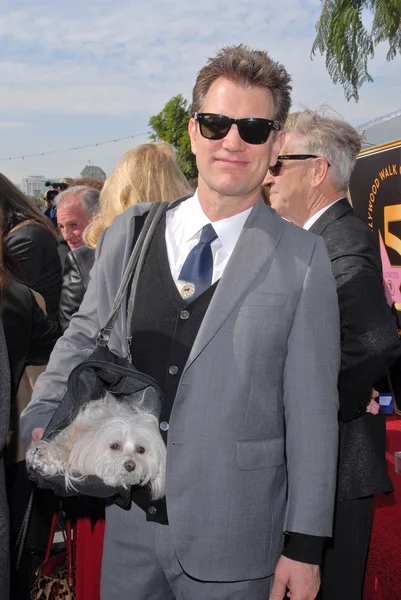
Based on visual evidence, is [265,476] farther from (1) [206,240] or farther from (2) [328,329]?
(1) [206,240]

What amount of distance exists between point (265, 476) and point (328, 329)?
470 millimetres

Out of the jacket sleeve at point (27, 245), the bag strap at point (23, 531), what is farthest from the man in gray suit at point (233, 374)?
the jacket sleeve at point (27, 245)

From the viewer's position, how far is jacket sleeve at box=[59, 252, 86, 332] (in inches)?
126

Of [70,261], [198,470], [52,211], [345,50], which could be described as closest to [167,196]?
[70,261]

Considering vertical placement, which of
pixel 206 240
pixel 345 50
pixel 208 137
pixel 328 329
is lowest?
pixel 328 329

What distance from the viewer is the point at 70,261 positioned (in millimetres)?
3258

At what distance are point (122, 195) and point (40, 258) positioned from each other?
106 cm

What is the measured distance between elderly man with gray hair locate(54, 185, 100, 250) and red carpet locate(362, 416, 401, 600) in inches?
116

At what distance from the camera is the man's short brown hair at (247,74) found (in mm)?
1907

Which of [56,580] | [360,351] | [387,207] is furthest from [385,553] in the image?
[387,207]

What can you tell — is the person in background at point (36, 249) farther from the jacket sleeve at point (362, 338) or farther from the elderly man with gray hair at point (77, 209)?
the jacket sleeve at point (362, 338)

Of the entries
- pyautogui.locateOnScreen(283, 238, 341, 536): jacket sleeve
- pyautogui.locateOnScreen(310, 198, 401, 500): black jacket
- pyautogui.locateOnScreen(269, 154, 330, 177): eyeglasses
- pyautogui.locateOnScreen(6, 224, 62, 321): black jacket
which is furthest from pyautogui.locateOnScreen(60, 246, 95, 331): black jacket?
pyautogui.locateOnScreen(283, 238, 341, 536): jacket sleeve

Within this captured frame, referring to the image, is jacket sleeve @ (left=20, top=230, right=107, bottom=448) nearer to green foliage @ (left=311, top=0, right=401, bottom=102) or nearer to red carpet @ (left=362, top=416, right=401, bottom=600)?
red carpet @ (left=362, top=416, right=401, bottom=600)

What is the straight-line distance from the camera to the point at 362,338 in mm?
2395
